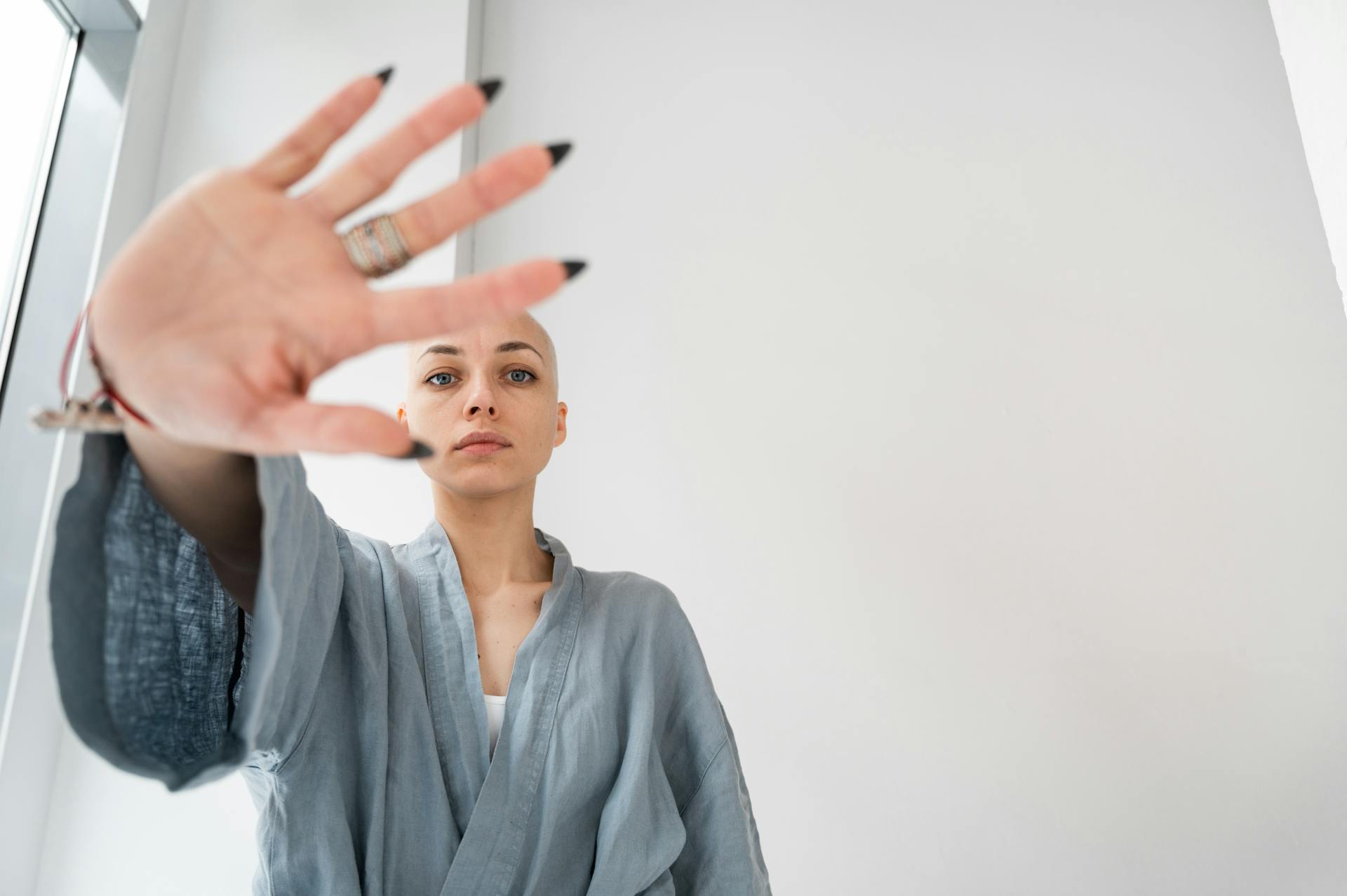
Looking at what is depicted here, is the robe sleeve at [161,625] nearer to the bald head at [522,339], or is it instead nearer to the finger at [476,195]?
the finger at [476,195]

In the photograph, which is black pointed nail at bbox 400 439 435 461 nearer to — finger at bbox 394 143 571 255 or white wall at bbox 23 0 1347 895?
finger at bbox 394 143 571 255

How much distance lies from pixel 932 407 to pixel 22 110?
1507 mm

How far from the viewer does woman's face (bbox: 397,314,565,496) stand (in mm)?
1162

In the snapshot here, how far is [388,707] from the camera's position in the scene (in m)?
0.97

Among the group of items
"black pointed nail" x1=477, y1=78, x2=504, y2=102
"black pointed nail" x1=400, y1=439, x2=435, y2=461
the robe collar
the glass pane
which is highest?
the glass pane

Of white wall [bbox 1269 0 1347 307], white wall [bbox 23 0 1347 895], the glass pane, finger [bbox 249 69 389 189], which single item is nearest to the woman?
finger [bbox 249 69 389 189]

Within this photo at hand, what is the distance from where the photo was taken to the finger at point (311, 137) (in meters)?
0.63

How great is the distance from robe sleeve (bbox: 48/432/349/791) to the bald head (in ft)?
1.43

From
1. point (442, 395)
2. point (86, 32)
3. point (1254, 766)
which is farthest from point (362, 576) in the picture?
point (1254, 766)

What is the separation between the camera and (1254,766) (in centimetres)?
154

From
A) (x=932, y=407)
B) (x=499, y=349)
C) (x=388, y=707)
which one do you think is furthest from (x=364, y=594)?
(x=932, y=407)

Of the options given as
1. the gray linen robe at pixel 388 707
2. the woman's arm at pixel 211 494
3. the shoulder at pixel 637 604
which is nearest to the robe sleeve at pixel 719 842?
the gray linen robe at pixel 388 707

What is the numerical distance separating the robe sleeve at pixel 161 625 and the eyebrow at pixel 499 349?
1.38ft

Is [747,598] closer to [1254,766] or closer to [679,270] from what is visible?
[679,270]
